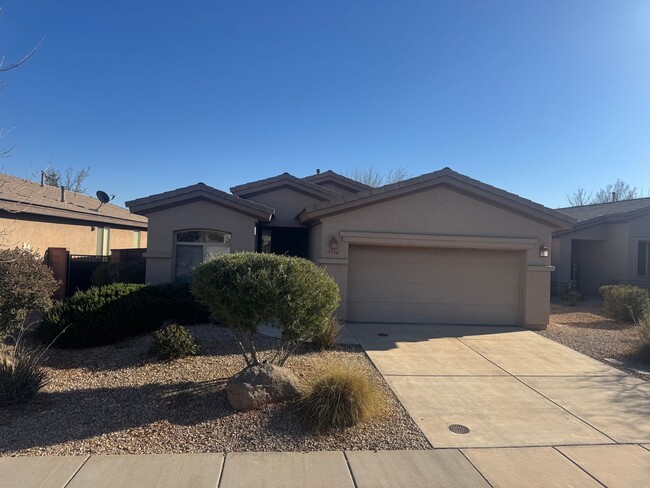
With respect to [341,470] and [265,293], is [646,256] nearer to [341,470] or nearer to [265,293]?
[265,293]

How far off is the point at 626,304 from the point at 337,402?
11340 millimetres

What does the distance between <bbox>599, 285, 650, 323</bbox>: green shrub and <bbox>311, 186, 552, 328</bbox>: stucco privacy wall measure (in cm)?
A: 277

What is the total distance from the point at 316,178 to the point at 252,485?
1518cm

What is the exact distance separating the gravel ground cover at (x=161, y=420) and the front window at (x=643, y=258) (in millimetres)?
16553

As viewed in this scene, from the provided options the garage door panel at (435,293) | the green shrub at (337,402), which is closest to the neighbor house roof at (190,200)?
the garage door panel at (435,293)

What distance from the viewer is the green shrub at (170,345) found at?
8.08m

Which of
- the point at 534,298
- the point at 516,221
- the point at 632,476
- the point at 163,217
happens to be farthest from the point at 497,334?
the point at 163,217

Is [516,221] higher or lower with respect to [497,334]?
higher

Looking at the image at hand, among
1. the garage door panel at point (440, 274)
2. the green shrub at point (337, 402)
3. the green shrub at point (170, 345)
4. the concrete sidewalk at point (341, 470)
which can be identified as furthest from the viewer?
the garage door panel at point (440, 274)

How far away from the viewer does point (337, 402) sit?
5.56 m

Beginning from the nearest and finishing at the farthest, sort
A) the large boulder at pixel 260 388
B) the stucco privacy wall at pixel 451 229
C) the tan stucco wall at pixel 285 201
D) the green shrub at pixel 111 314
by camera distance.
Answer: the large boulder at pixel 260 388 < the green shrub at pixel 111 314 < the stucco privacy wall at pixel 451 229 < the tan stucco wall at pixel 285 201

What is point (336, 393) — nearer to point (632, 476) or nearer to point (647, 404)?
point (632, 476)

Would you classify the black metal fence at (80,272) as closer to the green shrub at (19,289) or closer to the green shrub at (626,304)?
the green shrub at (19,289)

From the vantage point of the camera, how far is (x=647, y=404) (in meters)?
6.66
